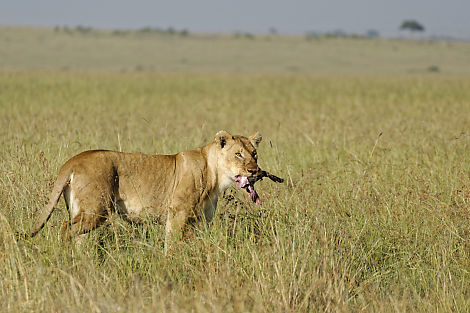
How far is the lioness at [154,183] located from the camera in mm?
5340

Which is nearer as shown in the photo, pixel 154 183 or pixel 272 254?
pixel 272 254

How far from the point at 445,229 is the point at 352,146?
4.94 meters

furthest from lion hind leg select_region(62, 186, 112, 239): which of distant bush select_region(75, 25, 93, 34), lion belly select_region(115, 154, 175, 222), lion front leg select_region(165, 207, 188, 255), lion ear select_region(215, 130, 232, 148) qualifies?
distant bush select_region(75, 25, 93, 34)

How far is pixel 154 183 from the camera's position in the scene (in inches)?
230

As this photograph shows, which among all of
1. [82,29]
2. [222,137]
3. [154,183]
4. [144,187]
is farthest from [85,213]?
[82,29]

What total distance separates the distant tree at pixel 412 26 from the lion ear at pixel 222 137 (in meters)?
128

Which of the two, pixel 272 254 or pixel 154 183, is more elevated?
pixel 154 183

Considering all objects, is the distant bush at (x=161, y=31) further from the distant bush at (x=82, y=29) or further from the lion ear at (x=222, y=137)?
the lion ear at (x=222, y=137)

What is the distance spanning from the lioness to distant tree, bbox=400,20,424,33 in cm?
12754

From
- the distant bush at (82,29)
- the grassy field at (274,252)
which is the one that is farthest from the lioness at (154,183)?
the distant bush at (82,29)

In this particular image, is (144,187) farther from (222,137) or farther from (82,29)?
(82,29)

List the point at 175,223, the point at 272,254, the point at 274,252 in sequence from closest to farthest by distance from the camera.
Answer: the point at 274,252 → the point at 272,254 → the point at 175,223

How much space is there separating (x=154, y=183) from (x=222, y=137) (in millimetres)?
775

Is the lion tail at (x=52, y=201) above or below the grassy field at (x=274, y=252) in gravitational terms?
above
